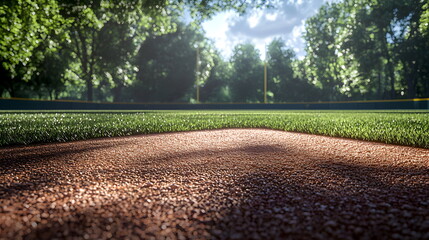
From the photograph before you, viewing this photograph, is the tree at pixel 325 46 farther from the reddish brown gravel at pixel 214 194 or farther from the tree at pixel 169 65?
the reddish brown gravel at pixel 214 194

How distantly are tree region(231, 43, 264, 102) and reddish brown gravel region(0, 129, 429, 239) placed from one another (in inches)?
1849

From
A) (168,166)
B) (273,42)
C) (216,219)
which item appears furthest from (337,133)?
(273,42)

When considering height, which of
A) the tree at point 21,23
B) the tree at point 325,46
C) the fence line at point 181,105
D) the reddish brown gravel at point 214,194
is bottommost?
the reddish brown gravel at point 214,194

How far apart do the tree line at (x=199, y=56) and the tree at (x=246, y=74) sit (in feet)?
0.69

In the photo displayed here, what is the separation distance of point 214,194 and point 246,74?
4991cm

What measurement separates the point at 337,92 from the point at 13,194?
45.2 meters

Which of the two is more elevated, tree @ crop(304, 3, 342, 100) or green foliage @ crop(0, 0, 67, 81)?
tree @ crop(304, 3, 342, 100)

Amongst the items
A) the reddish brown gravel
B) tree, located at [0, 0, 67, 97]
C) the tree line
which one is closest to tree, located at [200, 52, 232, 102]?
the tree line

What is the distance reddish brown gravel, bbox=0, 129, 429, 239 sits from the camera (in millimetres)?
1699

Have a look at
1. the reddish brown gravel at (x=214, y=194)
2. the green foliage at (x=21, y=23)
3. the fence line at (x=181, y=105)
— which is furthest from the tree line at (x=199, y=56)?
the reddish brown gravel at (x=214, y=194)

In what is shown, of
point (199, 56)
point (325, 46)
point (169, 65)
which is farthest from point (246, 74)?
point (169, 65)

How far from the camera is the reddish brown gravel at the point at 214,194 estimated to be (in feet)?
5.57

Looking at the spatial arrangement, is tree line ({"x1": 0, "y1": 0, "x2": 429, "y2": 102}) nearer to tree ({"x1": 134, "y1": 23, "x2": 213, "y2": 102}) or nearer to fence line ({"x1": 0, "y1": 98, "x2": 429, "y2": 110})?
tree ({"x1": 134, "y1": 23, "x2": 213, "y2": 102})

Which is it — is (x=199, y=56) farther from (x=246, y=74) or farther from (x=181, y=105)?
(x=246, y=74)
